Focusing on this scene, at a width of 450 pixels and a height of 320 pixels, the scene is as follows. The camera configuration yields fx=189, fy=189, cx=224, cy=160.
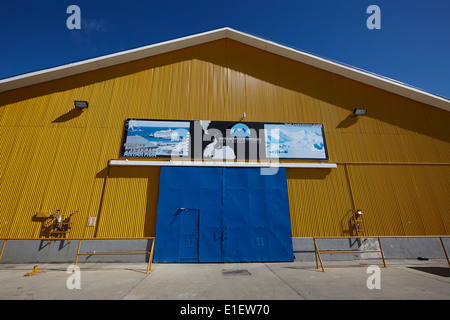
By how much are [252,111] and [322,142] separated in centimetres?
464

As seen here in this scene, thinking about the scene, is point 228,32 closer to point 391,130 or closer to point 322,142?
point 322,142

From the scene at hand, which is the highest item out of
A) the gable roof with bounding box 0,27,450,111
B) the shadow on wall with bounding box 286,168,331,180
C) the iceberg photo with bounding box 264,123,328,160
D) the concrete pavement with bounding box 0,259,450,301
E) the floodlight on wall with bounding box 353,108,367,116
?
the gable roof with bounding box 0,27,450,111

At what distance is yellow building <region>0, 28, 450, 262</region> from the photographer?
985 cm

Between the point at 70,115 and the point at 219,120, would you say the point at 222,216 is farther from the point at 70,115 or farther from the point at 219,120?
the point at 70,115

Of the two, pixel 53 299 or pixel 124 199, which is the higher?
pixel 124 199

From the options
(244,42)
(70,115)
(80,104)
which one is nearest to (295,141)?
(244,42)

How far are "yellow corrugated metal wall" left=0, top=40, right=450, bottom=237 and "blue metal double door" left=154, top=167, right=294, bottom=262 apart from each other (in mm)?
722

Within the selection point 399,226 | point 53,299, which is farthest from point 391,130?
point 53,299

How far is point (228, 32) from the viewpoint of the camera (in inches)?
519

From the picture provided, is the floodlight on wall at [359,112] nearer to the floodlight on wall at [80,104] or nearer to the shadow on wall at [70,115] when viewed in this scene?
the floodlight on wall at [80,104]

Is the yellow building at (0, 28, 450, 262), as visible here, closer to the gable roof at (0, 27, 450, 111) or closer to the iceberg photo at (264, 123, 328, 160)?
the gable roof at (0, 27, 450, 111)

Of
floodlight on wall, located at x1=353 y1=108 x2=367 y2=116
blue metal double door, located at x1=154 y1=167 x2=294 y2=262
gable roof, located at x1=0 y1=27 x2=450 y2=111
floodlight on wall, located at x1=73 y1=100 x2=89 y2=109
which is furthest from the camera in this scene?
floodlight on wall, located at x1=353 y1=108 x2=367 y2=116

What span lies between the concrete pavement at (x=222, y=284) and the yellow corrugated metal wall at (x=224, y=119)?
2.80 metres

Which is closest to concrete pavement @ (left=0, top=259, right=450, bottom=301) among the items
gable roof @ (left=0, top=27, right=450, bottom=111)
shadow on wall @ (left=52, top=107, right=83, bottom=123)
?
shadow on wall @ (left=52, top=107, right=83, bottom=123)
